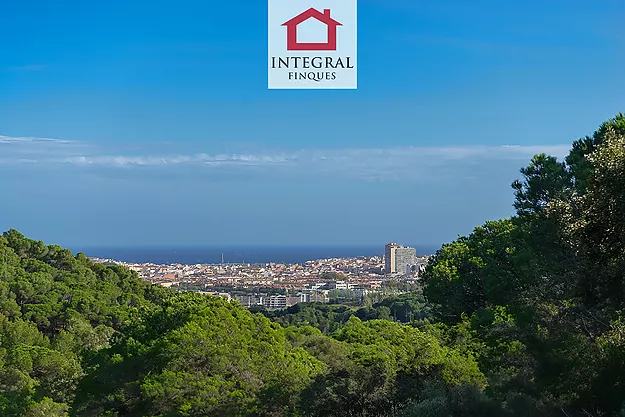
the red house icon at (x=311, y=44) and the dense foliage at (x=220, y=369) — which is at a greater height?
the red house icon at (x=311, y=44)

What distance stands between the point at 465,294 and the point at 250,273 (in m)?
68.6

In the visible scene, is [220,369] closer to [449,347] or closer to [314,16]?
[449,347]

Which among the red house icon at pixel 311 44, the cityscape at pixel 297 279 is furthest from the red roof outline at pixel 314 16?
the cityscape at pixel 297 279

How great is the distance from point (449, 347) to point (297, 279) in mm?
61816

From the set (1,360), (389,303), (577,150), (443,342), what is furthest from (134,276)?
(577,150)

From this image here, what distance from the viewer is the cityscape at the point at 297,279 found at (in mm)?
58359

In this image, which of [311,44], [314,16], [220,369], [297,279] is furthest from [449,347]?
[297,279]

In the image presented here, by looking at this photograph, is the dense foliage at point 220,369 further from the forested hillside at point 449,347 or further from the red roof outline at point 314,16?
the red roof outline at point 314,16

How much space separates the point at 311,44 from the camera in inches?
373

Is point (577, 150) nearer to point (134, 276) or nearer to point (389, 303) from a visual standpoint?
point (134, 276)

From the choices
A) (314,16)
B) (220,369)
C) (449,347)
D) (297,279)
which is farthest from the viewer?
(297,279)

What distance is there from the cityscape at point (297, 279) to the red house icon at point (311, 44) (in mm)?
38513

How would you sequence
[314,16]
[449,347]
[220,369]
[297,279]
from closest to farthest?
[314,16] → [220,369] → [449,347] → [297,279]

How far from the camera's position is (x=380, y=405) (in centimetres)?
1066
